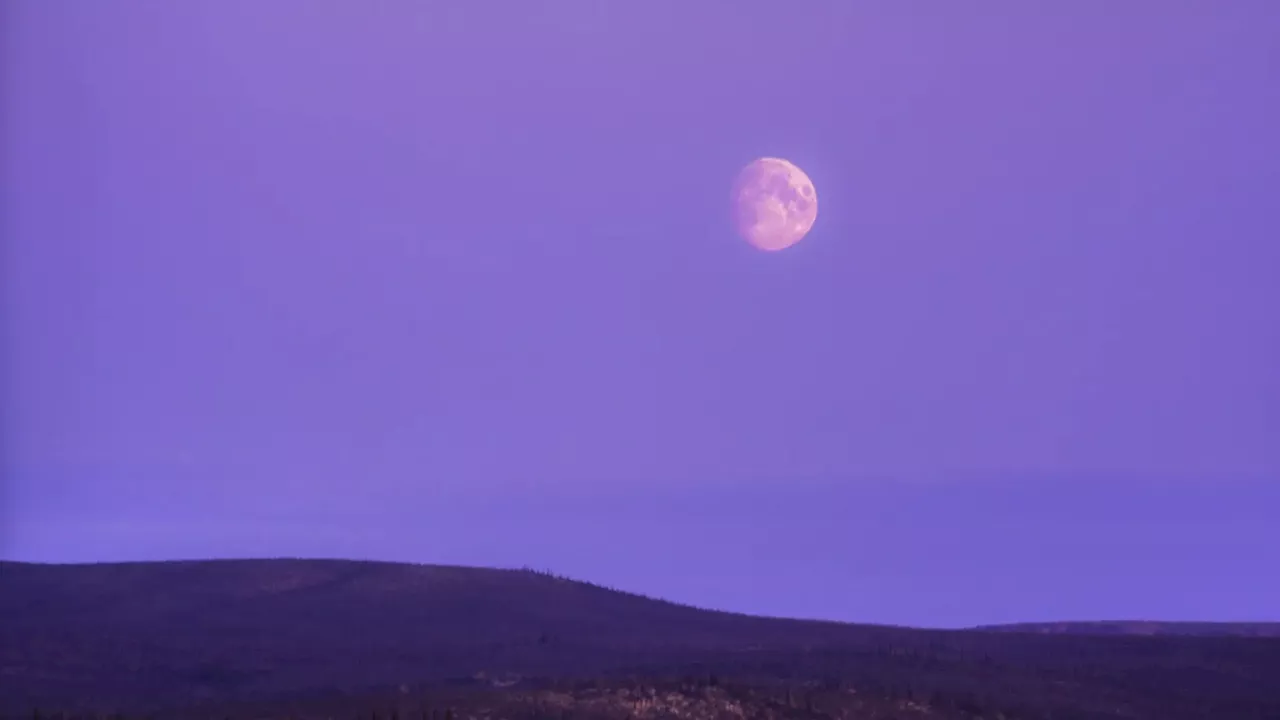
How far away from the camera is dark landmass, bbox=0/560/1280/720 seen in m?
23.5

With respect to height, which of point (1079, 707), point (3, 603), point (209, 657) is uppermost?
point (3, 603)

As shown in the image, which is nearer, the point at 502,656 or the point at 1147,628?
the point at 502,656

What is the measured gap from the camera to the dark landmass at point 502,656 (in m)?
23.5

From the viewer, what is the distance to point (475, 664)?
32.9 m

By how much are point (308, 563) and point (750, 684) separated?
3154 centimetres

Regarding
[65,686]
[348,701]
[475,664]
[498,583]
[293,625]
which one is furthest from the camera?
[498,583]

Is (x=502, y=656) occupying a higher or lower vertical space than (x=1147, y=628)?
lower

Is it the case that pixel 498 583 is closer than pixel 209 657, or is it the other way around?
pixel 209 657

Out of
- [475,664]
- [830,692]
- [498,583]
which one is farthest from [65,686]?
[498,583]

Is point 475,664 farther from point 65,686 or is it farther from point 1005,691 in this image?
point 1005,691

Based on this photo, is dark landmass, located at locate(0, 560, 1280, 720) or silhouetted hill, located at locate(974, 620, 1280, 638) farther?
silhouetted hill, located at locate(974, 620, 1280, 638)

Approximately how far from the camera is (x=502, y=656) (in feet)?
113

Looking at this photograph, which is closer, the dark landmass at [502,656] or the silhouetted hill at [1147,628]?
the dark landmass at [502,656]

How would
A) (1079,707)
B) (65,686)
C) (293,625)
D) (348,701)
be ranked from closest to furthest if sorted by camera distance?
(348,701), (1079,707), (65,686), (293,625)
